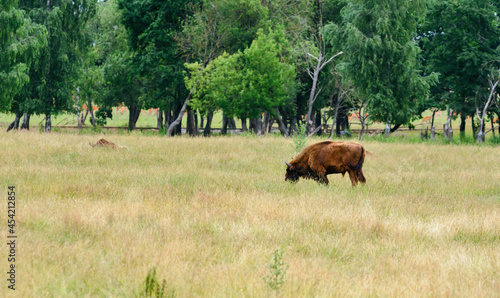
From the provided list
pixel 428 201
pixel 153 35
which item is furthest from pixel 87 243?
pixel 153 35

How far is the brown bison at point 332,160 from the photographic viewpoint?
455 inches

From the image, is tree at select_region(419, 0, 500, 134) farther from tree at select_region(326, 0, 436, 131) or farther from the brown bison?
the brown bison

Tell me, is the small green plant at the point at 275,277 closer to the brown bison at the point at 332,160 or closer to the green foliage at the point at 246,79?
the brown bison at the point at 332,160

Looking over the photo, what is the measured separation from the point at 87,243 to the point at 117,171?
7.31 meters

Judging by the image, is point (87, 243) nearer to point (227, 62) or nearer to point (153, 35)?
point (227, 62)

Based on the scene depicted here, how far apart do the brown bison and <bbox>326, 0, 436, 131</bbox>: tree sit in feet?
71.2

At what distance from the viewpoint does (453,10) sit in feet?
120

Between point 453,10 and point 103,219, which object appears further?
point 453,10

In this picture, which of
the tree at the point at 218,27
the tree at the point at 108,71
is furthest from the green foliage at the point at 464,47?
the tree at the point at 108,71

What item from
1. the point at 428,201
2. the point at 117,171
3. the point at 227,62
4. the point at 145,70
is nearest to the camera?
the point at 428,201

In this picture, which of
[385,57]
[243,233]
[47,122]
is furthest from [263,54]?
[243,233]

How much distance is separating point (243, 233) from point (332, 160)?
5235 millimetres

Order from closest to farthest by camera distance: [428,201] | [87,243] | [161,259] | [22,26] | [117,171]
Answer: [161,259] → [87,243] → [428,201] → [117,171] → [22,26]

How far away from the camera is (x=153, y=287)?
4.73 m
